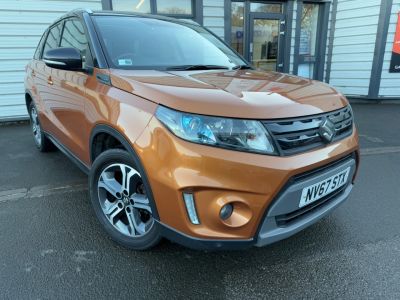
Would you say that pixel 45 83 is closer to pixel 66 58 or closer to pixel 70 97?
pixel 70 97

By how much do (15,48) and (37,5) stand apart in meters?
0.95

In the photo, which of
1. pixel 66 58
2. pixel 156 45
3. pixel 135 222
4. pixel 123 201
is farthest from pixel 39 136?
pixel 135 222

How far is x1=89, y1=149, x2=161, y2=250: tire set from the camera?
1.98m

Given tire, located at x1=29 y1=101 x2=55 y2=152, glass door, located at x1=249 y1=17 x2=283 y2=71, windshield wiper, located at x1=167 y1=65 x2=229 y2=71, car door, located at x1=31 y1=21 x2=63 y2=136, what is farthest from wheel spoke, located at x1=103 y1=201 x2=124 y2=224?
glass door, located at x1=249 y1=17 x2=283 y2=71

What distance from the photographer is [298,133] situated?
1.75 metres

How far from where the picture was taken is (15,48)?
20.4ft

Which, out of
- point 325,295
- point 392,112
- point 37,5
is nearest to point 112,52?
point 325,295

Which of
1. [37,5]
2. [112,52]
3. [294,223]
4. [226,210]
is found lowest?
[294,223]

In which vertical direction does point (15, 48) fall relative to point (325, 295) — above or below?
above

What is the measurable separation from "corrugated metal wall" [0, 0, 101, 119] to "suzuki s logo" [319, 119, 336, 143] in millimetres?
6094

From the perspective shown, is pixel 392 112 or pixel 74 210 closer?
pixel 74 210

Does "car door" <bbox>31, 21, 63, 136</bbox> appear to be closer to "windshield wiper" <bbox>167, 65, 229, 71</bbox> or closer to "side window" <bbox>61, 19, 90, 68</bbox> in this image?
"side window" <bbox>61, 19, 90, 68</bbox>

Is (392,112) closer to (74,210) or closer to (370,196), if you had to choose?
(370,196)

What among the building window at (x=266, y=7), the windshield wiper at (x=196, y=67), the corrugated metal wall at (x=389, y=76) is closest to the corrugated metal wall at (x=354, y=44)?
the corrugated metal wall at (x=389, y=76)
